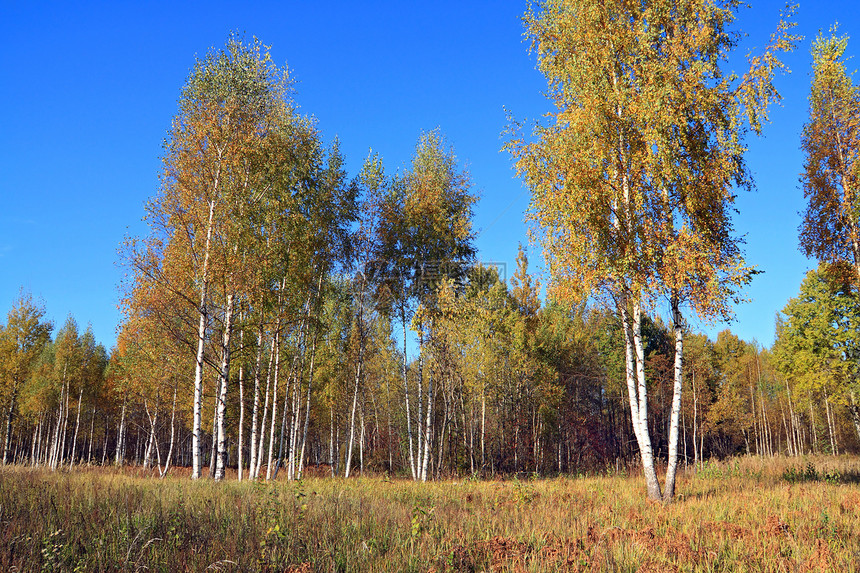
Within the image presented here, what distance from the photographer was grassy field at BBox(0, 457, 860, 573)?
573 centimetres

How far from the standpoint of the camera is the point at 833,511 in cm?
934

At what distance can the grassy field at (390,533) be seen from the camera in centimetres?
573

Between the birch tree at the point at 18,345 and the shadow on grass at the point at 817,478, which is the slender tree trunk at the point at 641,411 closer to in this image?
the shadow on grass at the point at 817,478

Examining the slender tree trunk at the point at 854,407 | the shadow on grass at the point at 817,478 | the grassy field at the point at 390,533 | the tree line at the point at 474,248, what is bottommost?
the shadow on grass at the point at 817,478

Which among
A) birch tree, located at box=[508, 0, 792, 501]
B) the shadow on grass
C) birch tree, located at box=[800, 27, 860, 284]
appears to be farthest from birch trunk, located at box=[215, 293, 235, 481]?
birch tree, located at box=[800, 27, 860, 284]

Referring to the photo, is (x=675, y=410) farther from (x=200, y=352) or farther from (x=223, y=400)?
(x=200, y=352)

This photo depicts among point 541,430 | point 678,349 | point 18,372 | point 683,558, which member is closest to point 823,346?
point 541,430

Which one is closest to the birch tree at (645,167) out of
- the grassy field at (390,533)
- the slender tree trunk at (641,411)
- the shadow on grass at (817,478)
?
the slender tree trunk at (641,411)

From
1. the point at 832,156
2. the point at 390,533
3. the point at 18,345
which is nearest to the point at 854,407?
the point at 832,156

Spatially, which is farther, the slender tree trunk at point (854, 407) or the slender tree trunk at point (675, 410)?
the slender tree trunk at point (854, 407)

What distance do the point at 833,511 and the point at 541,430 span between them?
25.0m

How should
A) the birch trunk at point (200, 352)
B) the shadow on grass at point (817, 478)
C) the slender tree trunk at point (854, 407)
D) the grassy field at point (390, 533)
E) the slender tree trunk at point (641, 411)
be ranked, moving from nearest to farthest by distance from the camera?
1. the grassy field at point (390, 533)
2. the slender tree trunk at point (641, 411)
3. the shadow on grass at point (817, 478)
4. the birch trunk at point (200, 352)
5. the slender tree trunk at point (854, 407)

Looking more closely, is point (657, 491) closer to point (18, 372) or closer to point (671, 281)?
point (671, 281)

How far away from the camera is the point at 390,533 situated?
23.4 ft
